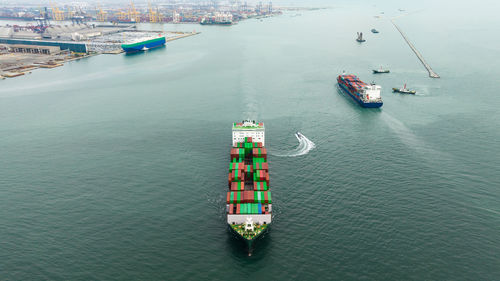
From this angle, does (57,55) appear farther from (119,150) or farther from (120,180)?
(120,180)

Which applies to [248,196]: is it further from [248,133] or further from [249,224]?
[248,133]

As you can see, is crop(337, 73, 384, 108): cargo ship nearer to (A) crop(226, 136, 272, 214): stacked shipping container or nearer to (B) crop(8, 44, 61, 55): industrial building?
(A) crop(226, 136, 272, 214): stacked shipping container

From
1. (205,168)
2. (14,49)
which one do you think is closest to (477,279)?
(205,168)

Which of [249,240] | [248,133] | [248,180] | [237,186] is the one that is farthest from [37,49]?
[249,240]

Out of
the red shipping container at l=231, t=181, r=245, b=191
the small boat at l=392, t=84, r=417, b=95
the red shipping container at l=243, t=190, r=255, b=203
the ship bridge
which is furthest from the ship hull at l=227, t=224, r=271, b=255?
the small boat at l=392, t=84, r=417, b=95

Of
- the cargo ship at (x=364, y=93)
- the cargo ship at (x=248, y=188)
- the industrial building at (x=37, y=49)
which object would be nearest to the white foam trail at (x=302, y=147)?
the cargo ship at (x=248, y=188)

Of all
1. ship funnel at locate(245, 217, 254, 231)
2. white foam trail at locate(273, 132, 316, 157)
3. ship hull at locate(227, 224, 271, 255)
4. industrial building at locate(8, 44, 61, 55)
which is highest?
industrial building at locate(8, 44, 61, 55)

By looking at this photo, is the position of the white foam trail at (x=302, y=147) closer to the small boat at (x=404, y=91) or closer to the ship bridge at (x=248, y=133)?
the ship bridge at (x=248, y=133)
